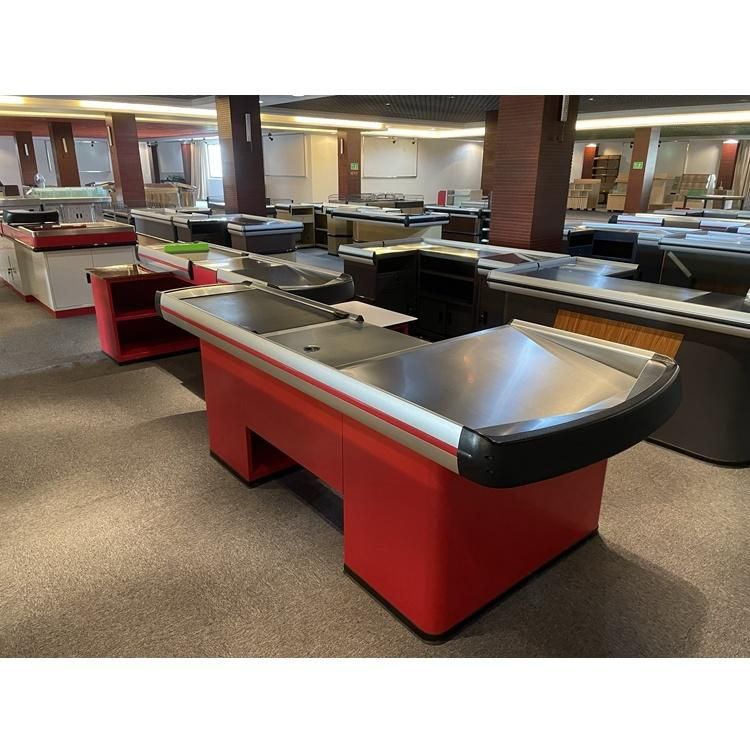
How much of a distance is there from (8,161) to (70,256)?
72.7ft

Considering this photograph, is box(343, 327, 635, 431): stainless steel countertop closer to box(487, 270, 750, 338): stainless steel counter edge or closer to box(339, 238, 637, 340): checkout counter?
box(487, 270, 750, 338): stainless steel counter edge

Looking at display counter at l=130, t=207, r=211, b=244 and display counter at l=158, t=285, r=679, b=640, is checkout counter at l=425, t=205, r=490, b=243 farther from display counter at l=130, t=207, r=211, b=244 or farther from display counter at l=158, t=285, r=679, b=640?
display counter at l=158, t=285, r=679, b=640

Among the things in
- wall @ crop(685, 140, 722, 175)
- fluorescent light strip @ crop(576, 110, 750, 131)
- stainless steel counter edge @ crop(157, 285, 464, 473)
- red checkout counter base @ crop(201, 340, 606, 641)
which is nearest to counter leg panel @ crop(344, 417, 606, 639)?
red checkout counter base @ crop(201, 340, 606, 641)

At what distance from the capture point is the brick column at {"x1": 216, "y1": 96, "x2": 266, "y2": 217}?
7676 millimetres

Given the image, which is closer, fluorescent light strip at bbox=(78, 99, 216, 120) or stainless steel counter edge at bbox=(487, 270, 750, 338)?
stainless steel counter edge at bbox=(487, 270, 750, 338)

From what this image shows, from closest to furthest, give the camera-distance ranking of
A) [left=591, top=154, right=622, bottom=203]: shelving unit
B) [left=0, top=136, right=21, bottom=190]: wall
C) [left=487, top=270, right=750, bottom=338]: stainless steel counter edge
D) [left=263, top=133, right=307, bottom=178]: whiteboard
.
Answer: [left=487, top=270, right=750, bottom=338]: stainless steel counter edge → [left=263, top=133, right=307, bottom=178]: whiteboard → [left=591, top=154, right=622, bottom=203]: shelving unit → [left=0, top=136, right=21, bottom=190]: wall

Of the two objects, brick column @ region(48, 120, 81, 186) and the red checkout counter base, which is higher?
brick column @ region(48, 120, 81, 186)

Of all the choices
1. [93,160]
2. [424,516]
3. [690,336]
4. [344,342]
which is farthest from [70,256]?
[93,160]

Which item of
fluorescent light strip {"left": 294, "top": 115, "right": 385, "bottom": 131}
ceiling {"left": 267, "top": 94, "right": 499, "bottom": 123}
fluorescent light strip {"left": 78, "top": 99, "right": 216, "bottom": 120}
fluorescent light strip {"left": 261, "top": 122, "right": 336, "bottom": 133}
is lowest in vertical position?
fluorescent light strip {"left": 261, "top": 122, "right": 336, "bottom": 133}

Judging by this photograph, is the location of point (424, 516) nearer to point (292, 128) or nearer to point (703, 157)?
point (292, 128)

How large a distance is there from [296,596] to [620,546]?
59.2 inches

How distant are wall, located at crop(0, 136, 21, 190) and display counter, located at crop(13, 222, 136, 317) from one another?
20.5m

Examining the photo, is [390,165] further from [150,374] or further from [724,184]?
[150,374]

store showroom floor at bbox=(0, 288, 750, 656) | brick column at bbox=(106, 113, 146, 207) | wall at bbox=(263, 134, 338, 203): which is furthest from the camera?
wall at bbox=(263, 134, 338, 203)
